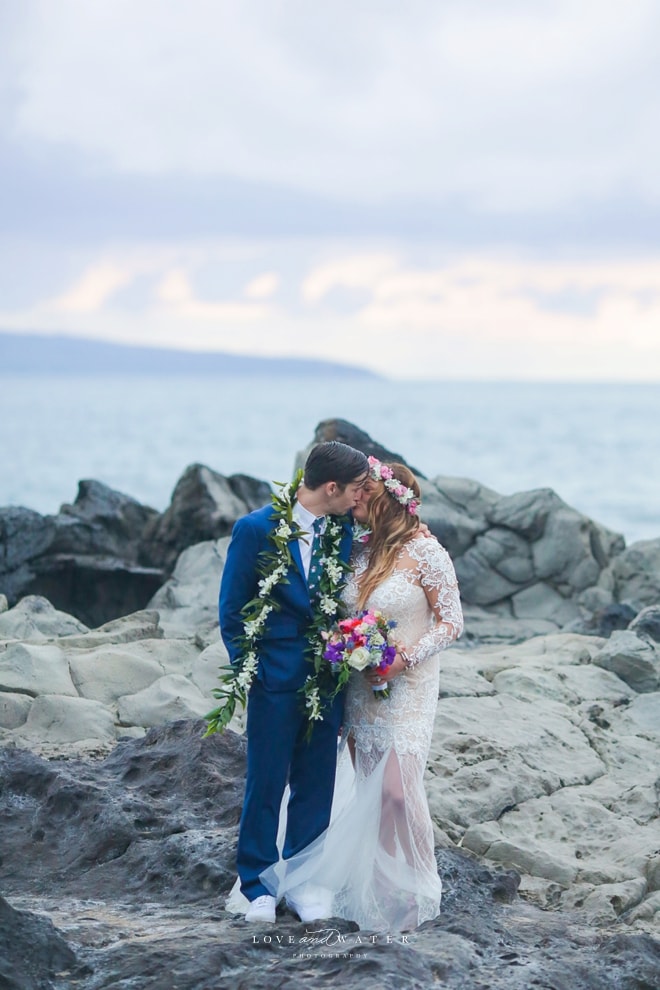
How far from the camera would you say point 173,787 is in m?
7.17

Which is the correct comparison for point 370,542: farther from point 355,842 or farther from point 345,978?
point 345,978

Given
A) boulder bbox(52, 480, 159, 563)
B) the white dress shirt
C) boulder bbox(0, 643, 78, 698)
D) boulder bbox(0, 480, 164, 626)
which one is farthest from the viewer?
boulder bbox(52, 480, 159, 563)

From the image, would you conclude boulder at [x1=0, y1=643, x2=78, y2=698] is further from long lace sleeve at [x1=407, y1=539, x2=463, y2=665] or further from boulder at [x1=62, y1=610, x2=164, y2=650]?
long lace sleeve at [x1=407, y1=539, x2=463, y2=665]

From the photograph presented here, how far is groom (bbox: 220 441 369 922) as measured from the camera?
5.79 metres

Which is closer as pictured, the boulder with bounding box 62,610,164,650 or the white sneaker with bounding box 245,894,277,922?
the white sneaker with bounding box 245,894,277,922

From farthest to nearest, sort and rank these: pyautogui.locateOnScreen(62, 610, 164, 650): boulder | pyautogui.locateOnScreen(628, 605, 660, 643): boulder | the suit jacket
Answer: pyautogui.locateOnScreen(628, 605, 660, 643): boulder < pyautogui.locateOnScreen(62, 610, 164, 650): boulder < the suit jacket

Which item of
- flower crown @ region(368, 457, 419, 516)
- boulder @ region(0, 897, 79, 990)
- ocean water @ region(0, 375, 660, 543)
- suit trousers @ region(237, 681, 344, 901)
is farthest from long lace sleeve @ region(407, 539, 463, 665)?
ocean water @ region(0, 375, 660, 543)

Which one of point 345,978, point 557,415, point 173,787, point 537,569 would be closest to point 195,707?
point 173,787

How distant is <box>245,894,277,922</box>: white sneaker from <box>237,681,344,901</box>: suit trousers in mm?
49

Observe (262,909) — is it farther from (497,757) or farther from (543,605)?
(543,605)

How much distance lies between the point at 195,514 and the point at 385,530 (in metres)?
11.0

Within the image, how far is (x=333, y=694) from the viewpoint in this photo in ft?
19.1

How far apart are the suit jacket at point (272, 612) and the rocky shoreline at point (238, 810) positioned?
1128mm

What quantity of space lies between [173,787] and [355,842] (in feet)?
5.77
